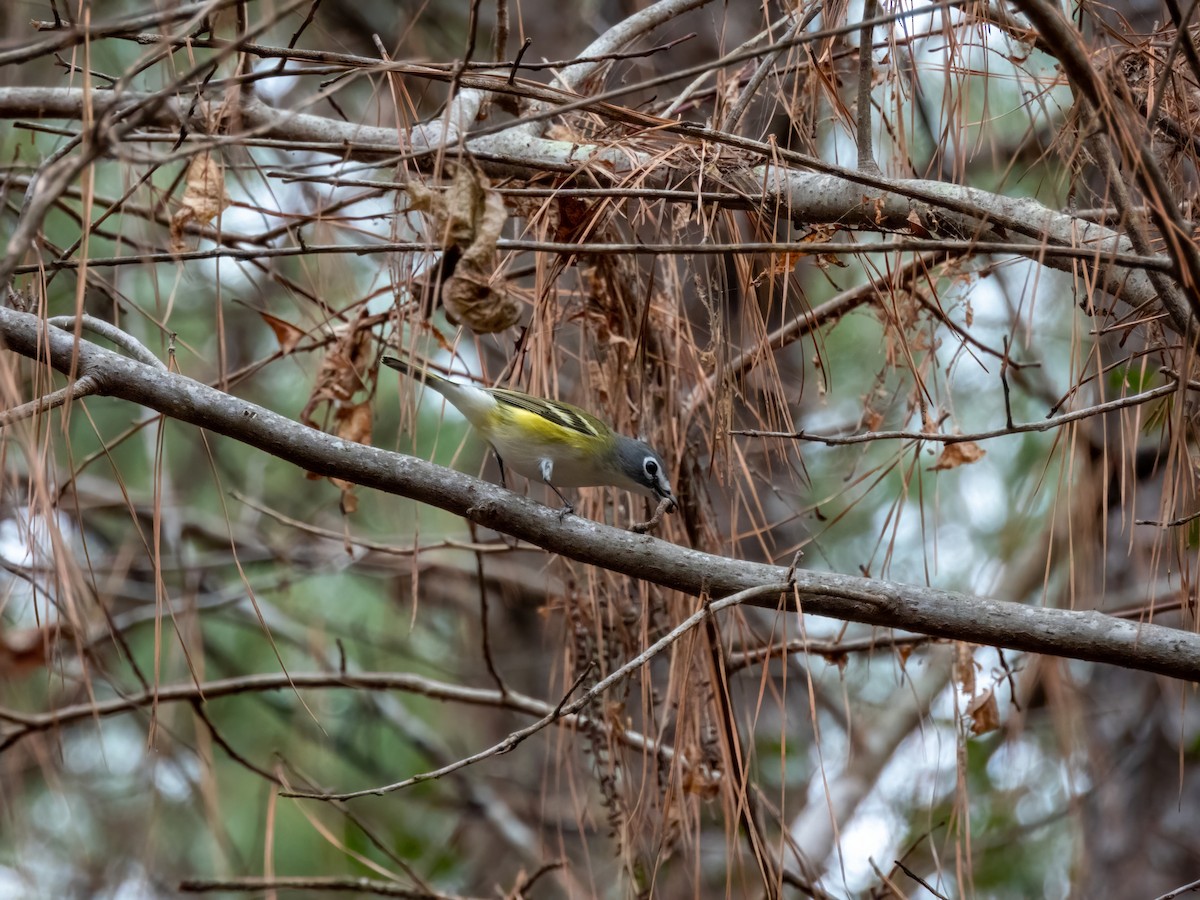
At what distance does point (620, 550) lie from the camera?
7.54 ft

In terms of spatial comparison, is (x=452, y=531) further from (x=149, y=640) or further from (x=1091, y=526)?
(x=1091, y=526)

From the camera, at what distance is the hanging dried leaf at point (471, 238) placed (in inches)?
70.7

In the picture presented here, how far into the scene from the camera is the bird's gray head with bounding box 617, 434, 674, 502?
10.2 ft

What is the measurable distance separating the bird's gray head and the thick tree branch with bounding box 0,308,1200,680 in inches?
30.8

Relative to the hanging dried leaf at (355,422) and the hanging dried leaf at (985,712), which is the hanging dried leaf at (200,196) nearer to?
the hanging dried leaf at (355,422)

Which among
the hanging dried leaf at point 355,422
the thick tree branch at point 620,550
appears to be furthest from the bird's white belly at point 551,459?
the thick tree branch at point 620,550

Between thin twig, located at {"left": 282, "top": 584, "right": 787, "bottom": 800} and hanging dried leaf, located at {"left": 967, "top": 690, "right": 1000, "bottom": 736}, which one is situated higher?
hanging dried leaf, located at {"left": 967, "top": 690, "right": 1000, "bottom": 736}

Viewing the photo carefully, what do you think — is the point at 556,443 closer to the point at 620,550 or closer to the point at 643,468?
the point at 643,468

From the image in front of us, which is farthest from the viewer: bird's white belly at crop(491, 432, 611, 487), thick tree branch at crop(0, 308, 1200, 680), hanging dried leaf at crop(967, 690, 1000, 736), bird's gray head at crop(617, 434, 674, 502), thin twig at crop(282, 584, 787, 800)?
bird's white belly at crop(491, 432, 611, 487)

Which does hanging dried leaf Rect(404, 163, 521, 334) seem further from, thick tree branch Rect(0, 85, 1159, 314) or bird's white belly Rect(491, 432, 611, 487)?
bird's white belly Rect(491, 432, 611, 487)

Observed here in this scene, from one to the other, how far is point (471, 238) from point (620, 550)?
0.77m

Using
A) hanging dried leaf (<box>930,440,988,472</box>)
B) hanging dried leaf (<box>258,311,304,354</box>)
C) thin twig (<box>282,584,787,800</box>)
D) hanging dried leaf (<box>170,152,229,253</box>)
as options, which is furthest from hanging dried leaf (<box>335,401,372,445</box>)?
hanging dried leaf (<box>930,440,988,472</box>)

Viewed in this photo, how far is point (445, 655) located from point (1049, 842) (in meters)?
3.71

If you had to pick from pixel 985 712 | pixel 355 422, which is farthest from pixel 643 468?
pixel 985 712
